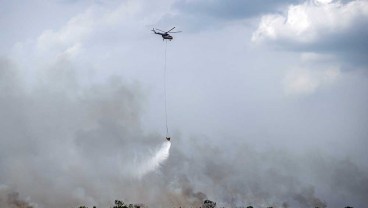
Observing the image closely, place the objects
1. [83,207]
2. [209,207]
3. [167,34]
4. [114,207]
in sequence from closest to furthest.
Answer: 1. [167,34]
2. [83,207]
3. [114,207]
4. [209,207]

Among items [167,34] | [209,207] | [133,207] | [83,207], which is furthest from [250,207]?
[167,34]

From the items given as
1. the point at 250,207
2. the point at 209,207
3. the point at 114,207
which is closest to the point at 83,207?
the point at 114,207

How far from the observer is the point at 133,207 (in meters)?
155

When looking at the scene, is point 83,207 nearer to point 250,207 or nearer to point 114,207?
point 114,207

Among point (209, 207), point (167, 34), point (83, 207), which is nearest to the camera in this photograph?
point (167, 34)

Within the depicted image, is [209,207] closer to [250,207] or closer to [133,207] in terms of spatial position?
[250,207]

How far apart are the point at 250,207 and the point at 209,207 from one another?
55.2 feet

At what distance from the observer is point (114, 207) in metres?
152

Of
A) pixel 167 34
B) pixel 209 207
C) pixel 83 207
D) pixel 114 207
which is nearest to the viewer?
pixel 167 34

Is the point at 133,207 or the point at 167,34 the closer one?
the point at 167,34

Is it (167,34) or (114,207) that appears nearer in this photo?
(167,34)

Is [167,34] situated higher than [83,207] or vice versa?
[167,34]

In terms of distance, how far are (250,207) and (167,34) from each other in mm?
111701

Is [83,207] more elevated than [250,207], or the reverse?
[250,207]
